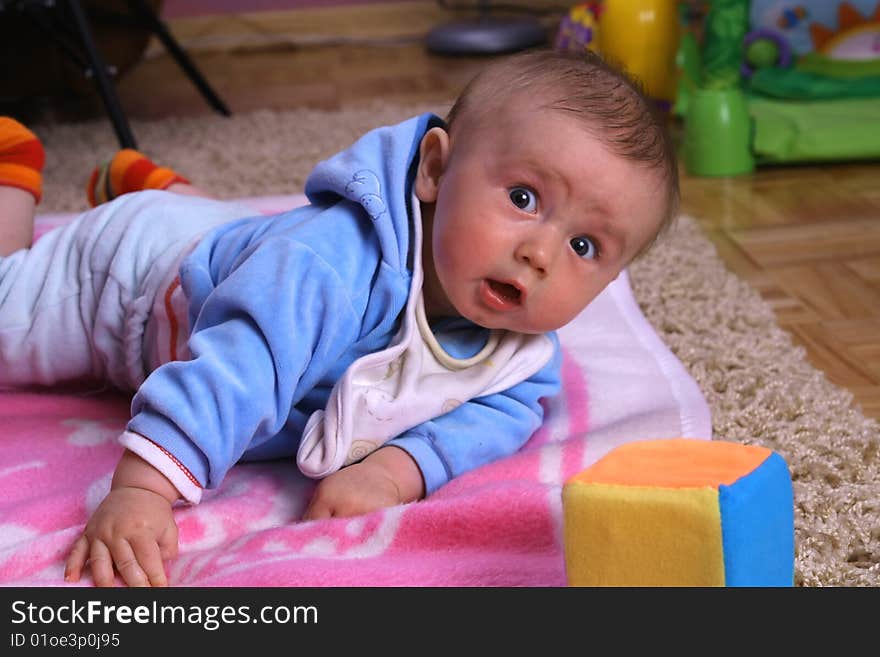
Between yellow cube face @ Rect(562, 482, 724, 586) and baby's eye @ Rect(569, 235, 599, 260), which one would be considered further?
baby's eye @ Rect(569, 235, 599, 260)

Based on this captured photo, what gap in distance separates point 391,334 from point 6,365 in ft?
1.37

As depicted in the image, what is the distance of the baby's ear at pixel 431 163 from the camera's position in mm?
884

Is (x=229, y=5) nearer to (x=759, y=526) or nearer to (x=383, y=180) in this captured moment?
(x=383, y=180)

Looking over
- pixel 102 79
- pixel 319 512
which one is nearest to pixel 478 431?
pixel 319 512

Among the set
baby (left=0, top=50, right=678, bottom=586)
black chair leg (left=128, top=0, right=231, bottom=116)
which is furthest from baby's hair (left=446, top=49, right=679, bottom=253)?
black chair leg (left=128, top=0, right=231, bottom=116)

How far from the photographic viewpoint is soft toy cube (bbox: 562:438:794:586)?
1.93 feet

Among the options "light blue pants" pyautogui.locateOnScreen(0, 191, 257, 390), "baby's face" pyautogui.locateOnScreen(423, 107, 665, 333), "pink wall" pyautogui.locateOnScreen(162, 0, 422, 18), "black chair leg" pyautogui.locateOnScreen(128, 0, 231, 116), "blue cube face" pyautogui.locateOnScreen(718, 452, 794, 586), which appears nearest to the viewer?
"blue cube face" pyautogui.locateOnScreen(718, 452, 794, 586)

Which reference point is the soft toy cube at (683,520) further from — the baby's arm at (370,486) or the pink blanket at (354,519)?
the baby's arm at (370,486)

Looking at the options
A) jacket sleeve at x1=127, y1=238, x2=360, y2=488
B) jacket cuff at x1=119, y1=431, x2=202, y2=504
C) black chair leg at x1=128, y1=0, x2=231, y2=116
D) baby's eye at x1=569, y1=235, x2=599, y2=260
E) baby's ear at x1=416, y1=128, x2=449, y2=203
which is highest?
baby's ear at x1=416, y1=128, x2=449, y2=203

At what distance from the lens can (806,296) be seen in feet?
4.38

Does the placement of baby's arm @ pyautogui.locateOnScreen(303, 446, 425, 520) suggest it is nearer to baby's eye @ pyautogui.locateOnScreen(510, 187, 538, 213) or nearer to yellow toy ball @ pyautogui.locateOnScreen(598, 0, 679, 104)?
baby's eye @ pyautogui.locateOnScreen(510, 187, 538, 213)

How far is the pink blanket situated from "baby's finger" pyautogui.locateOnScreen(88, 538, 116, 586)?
31 mm

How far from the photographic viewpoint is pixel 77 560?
73 cm
